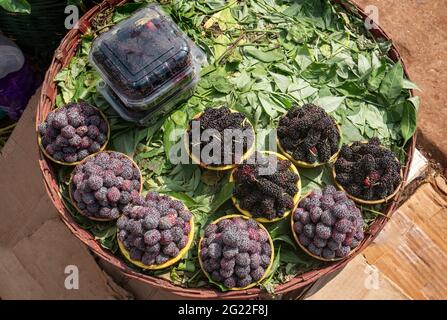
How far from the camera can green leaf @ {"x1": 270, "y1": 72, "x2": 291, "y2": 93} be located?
8.43 ft

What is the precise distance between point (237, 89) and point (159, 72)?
51cm

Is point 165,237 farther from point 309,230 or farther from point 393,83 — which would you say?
point 393,83

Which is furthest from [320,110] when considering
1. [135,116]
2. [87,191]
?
[87,191]

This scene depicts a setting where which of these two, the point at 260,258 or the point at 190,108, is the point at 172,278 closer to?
the point at 260,258

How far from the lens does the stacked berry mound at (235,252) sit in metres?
2.06

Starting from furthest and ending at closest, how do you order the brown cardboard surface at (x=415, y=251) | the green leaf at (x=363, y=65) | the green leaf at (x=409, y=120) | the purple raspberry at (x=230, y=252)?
the brown cardboard surface at (x=415, y=251) < the green leaf at (x=363, y=65) < the green leaf at (x=409, y=120) < the purple raspberry at (x=230, y=252)

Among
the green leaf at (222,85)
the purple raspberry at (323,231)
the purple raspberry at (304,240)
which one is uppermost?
the purple raspberry at (323,231)

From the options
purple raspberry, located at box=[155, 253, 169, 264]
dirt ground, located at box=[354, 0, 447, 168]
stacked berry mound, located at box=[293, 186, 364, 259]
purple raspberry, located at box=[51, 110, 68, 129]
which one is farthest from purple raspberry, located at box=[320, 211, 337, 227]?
dirt ground, located at box=[354, 0, 447, 168]

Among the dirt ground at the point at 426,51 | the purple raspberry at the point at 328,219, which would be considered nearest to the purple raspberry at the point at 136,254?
the purple raspberry at the point at 328,219

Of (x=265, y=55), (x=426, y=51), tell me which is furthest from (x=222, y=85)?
(x=426, y=51)

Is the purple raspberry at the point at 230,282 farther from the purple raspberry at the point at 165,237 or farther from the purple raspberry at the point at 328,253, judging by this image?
the purple raspberry at the point at 328,253

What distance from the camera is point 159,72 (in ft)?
7.24

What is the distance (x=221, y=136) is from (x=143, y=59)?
49cm

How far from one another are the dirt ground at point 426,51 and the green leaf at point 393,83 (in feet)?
2.99
